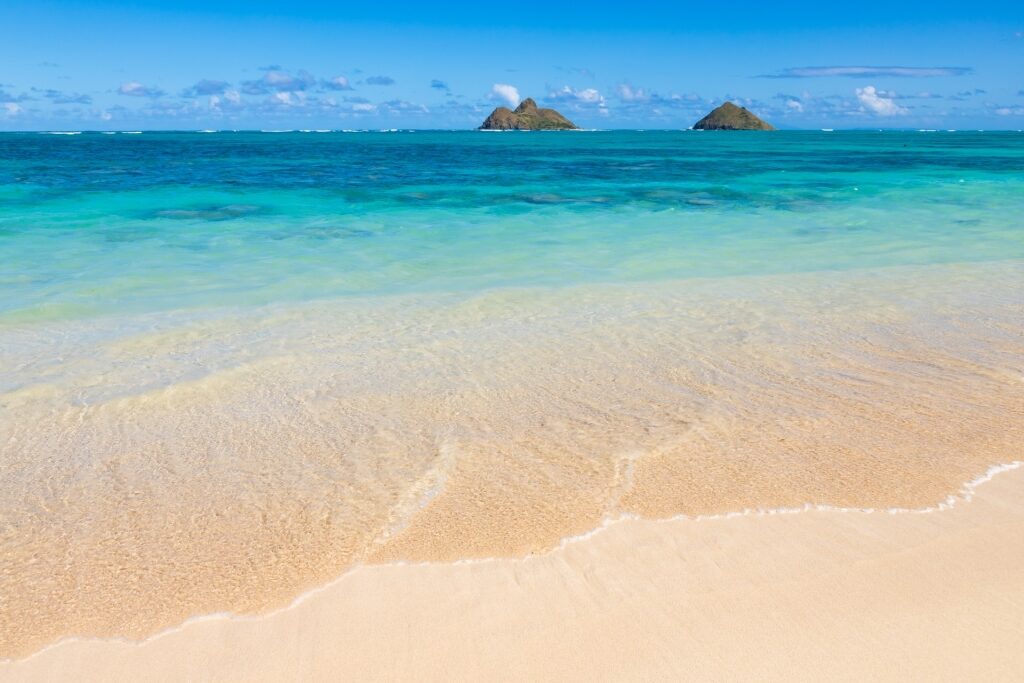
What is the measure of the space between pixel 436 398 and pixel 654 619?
273 cm

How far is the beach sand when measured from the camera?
2812mm

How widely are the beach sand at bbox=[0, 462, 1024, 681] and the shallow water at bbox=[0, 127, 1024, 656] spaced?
7.4 inches

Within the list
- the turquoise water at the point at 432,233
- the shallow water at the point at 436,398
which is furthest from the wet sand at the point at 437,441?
the turquoise water at the point at 432,233

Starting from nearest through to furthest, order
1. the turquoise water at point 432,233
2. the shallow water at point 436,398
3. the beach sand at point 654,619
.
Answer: the beach sand at point 654,619
the shallow water at point 436,398
the turquoise water at point 432,233

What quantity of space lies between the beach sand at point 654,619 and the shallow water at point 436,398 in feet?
0.62

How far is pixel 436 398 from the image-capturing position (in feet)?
17.9

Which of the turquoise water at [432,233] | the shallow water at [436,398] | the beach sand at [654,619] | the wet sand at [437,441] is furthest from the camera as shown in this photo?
the turquoise water at [432,233]

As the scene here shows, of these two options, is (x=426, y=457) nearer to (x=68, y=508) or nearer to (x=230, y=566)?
(x=230, y=566)

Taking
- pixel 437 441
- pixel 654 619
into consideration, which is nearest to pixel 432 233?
pixel 437 441

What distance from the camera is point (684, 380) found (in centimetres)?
577

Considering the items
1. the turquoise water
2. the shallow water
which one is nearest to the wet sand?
the shallow water

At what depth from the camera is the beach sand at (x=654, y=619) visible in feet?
9.23

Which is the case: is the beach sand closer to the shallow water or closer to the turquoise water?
the shallow water

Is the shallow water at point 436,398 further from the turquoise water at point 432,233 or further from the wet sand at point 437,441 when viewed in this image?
the turquoise water at point 432,233
